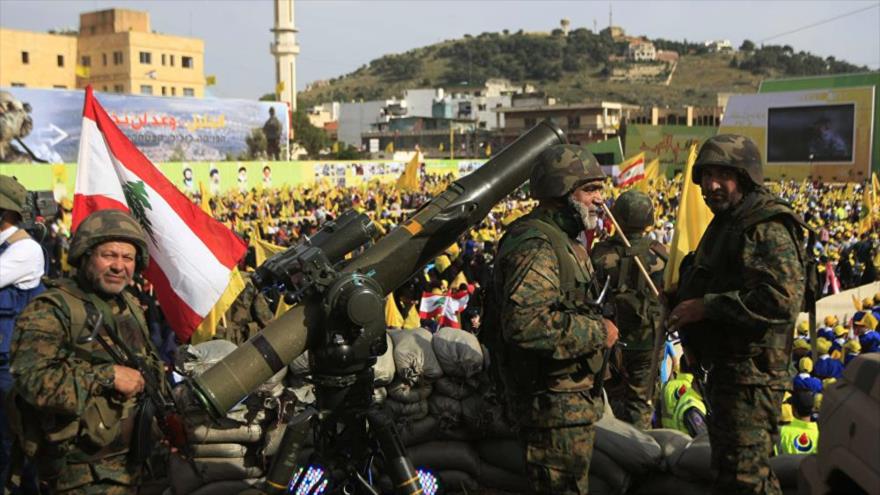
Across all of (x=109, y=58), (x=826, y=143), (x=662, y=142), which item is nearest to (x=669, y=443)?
(x=826, y=143)

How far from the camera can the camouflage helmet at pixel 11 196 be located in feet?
13.7

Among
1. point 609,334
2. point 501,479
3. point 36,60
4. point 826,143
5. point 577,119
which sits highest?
point 36,60

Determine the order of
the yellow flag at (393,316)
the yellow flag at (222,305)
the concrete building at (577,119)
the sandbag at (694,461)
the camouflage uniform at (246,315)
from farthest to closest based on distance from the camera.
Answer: the concrete building at (577,119) → the camouflage uniform at (246,315) → the yellow flag at (393,316) → the yellow flag at (222,305) → the sandbag at (694,461)

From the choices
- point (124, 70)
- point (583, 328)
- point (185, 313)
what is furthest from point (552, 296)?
point (124, 70)

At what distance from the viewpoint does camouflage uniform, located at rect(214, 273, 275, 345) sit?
7254mm

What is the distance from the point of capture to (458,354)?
4.55m

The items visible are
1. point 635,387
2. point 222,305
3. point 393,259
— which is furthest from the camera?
point 222,305

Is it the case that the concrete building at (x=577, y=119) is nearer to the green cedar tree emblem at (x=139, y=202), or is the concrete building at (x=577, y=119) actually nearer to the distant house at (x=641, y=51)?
the green cedar tree emblem at (x=139, y=202)

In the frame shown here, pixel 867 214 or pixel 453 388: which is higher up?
pixel 867 214

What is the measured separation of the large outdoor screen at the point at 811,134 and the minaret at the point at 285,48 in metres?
48.5

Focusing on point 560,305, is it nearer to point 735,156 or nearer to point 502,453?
point 735,156

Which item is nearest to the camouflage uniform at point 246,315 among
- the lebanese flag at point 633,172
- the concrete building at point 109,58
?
the lebanese flag at point 633,172

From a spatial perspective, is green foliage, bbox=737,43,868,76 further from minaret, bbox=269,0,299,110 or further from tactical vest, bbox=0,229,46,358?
tactical vest, bbox=0,229,46,358

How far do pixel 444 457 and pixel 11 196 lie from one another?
9.05 feet
